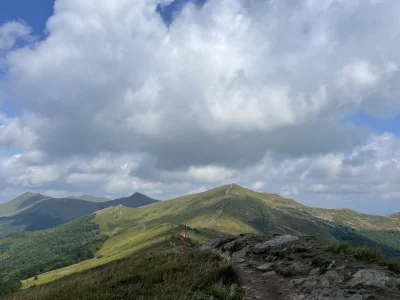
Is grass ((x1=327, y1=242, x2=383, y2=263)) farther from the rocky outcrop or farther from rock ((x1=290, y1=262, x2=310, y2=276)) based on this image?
rock ((x1=290, y1=262, x2=310, y2=276))

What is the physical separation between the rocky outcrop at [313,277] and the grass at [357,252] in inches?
21.5

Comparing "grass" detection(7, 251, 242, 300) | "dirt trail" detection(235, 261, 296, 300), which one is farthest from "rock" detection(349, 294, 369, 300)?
"grass" detection(7, 251, 242, 300)

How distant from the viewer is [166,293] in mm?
8961

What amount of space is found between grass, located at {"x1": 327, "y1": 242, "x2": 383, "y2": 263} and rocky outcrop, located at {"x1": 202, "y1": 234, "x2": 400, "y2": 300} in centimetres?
55

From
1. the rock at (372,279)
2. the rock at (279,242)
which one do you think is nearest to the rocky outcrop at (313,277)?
the rock at (372,279)

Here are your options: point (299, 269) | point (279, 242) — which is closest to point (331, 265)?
point (299, 269)

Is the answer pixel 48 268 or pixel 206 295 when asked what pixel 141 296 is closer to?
pixel 206 295

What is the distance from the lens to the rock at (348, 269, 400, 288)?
9.90m

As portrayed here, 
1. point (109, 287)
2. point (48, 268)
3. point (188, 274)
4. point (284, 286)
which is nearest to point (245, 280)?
point (284, 286)

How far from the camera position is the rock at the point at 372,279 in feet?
32.5

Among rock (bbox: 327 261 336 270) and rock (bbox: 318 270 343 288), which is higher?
rock (bbox: 327 261 336 270)

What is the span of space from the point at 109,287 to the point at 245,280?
5.89m

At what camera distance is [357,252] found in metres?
13.9

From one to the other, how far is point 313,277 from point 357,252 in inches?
134
